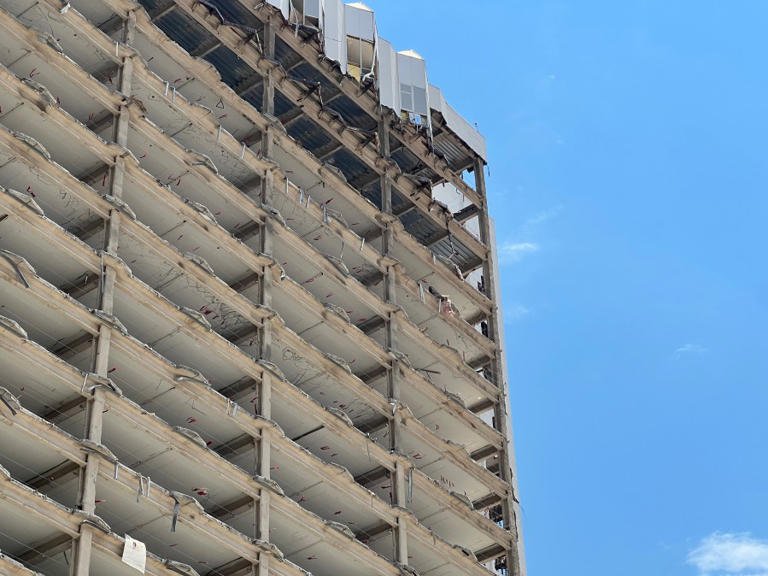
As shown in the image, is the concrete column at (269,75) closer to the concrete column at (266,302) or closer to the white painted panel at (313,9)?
the concrete column at (266,302)

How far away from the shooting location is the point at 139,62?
6494cm

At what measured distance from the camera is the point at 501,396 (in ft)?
251

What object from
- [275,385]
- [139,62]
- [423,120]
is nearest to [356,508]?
[275,385]

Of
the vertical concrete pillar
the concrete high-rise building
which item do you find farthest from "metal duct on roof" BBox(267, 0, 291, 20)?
the vertical concrete pillar

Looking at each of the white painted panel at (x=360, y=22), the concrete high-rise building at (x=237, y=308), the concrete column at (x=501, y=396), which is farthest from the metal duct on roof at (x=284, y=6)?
the concrete column at (x=501, y=396)

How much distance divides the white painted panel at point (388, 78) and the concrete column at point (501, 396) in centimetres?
779

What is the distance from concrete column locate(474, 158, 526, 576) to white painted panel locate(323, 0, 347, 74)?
1210 cm

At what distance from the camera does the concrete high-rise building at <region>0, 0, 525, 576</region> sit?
52.7 meters

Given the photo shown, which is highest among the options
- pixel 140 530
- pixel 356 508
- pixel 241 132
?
pixel 241 132

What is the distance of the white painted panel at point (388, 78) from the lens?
265 feet

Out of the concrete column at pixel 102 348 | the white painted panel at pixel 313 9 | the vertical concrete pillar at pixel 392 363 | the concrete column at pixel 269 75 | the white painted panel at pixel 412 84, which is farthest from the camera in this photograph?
the white painted panel at pixel 412 84

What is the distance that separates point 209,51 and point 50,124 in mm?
14668

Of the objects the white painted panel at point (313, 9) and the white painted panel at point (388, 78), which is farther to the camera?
the white painted panel at point (388, 78)

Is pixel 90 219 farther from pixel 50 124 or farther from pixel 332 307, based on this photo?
pixel 332 307
